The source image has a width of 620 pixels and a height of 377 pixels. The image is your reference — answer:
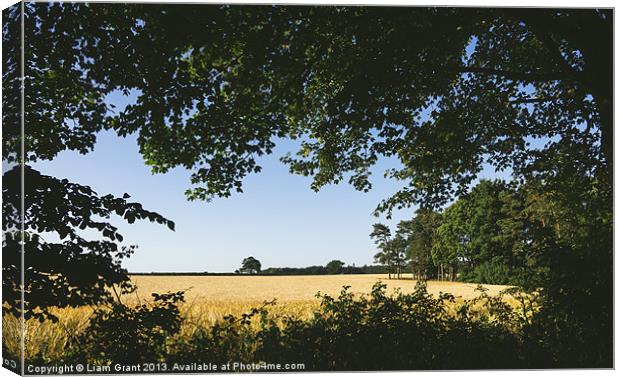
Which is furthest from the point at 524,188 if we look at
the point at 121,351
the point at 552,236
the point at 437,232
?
the point at 121,351

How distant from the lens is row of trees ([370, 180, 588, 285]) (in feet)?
21.4

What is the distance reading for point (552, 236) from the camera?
642 centimetres

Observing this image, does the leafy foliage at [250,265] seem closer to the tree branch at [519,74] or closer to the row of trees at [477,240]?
the row of trees at [477,240]

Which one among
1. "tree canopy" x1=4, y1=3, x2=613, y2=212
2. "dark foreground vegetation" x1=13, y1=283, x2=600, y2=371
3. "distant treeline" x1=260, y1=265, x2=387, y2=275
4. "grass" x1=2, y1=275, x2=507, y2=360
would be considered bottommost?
"dark foreground vegetation" x1=13, y1=283, x2=600, y2=371

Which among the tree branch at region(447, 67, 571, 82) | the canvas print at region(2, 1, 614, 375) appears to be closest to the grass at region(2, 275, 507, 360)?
the canvas print at region(2, 1, 614, 375)

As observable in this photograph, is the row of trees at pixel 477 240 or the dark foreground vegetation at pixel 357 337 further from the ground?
the row of trees at pixel 477 240

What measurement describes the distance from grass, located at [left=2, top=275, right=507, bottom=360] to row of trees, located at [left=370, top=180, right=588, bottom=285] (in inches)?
7.7

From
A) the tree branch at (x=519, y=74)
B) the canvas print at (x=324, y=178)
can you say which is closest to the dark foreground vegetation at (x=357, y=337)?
the canvas print at (x=324, y=178)

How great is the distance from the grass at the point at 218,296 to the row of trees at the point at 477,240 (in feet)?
0.64

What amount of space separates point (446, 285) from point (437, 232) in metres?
0.72

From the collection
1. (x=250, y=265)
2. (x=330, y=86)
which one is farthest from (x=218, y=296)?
(x=330, y=86)

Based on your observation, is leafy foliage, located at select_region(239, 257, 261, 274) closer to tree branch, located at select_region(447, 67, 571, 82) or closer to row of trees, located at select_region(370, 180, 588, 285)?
row of trees, located at select_region(370, 180, 588, 285)

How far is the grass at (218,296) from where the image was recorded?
543 cm

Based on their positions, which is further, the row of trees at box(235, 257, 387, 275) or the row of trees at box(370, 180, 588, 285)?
the row of trees at box(370, 180, 588, 285)
